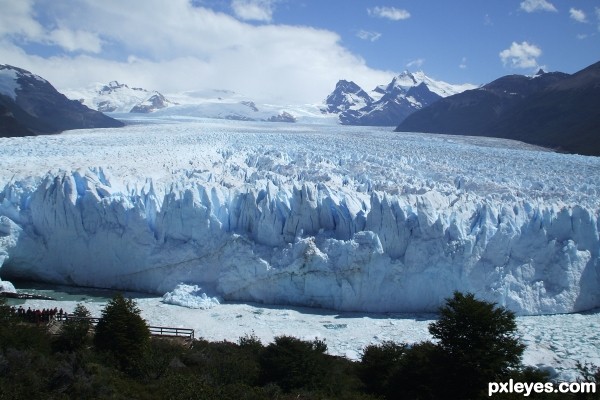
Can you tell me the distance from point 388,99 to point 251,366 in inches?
3752

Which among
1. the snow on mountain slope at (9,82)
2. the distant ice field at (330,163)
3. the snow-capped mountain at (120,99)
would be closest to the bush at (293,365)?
the distant ice field at (330,163)

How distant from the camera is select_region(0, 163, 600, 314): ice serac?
15203mm

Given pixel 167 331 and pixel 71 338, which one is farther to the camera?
pixel 167 331

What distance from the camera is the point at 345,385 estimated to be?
972cm

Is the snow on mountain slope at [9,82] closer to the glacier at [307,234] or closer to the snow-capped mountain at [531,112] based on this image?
the glacier at [307,234]

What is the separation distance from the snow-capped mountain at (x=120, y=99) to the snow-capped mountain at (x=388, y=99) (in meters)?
34.7

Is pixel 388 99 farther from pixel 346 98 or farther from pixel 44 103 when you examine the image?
pixel 44 103

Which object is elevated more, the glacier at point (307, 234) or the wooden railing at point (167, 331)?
the glacier at point (307, 234)

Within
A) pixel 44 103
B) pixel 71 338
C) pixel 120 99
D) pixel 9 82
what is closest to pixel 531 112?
pixel 44 103

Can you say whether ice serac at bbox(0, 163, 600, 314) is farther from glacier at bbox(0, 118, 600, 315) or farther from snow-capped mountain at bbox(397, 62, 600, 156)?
snow-capped mountain at bbox(397, 62, 600, 156)

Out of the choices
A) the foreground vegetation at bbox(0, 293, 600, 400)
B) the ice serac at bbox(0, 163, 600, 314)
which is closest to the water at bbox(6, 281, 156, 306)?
the ice serac at bbox(0, 163, 600, 314)

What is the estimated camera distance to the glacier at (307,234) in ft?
50.1

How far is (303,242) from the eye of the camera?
15.7 m

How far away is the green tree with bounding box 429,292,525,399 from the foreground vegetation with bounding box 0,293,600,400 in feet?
0.06
